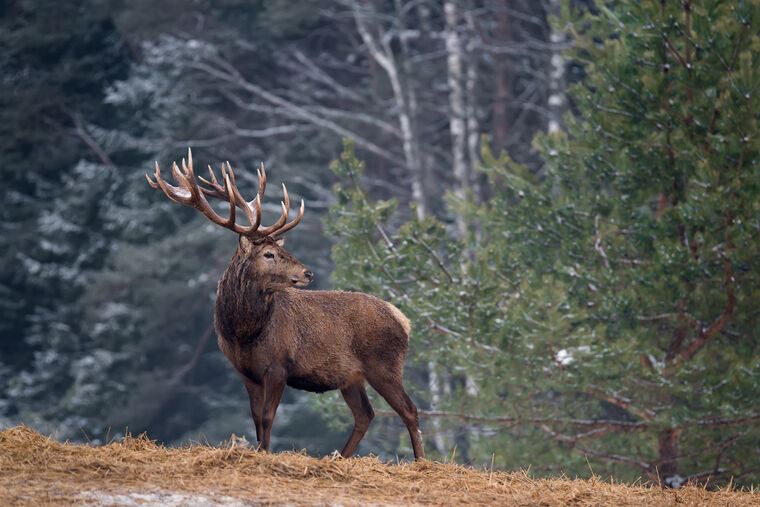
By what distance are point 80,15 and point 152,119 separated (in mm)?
3203

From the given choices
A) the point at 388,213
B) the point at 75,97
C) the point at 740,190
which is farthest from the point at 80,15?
the point at 740,190

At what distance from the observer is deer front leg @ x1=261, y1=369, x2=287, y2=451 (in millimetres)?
9094

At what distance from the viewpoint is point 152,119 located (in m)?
31.5

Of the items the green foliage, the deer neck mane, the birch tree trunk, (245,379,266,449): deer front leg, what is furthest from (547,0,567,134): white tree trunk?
(245,379,266,449): deer front leg

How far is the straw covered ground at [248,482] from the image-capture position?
718 cm

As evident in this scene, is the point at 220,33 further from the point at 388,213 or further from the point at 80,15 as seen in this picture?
the point at 388,213

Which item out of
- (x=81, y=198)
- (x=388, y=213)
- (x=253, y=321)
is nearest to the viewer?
(x=253, y=321)

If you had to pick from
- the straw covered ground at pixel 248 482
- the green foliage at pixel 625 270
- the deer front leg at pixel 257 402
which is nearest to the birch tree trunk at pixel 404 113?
the green foliage at pixel 625 270

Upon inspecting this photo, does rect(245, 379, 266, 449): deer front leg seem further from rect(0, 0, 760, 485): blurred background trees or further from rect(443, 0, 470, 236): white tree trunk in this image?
rect(443, 0, 470, 236): white tree trunk

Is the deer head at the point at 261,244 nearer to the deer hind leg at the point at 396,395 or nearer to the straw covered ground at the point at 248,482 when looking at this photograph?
the deer hind leg at the point at 396,395

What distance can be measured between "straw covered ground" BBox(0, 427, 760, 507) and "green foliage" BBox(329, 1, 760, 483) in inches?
214

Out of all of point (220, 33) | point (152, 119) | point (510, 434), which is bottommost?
point (510, 434)

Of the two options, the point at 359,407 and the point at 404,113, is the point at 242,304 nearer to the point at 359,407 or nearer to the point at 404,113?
the point at 359,407

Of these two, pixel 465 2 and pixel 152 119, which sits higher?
pixel 465 2
